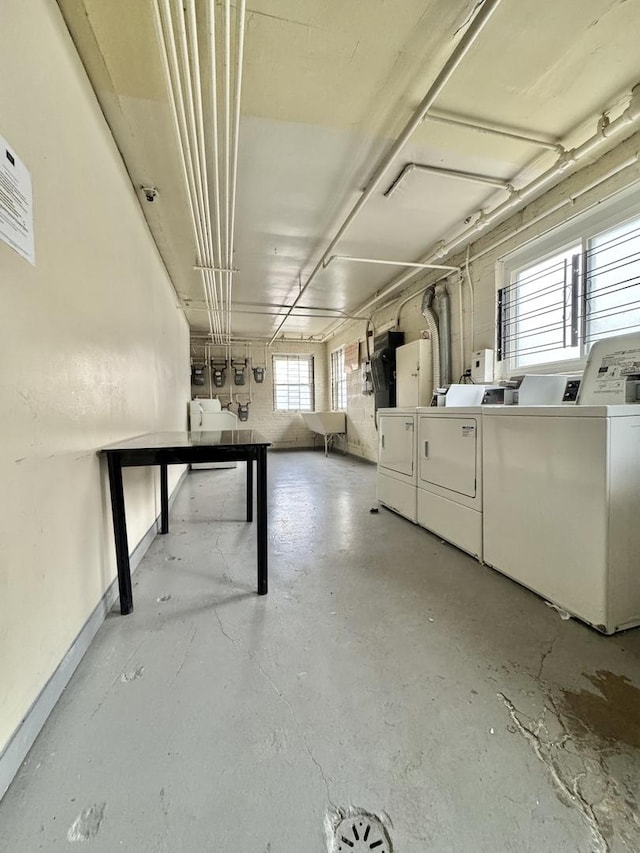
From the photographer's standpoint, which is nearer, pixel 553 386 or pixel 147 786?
pixel 147 786

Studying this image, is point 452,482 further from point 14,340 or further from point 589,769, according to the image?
point 14,340

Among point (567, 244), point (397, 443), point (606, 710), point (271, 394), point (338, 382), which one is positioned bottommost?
point (606, 710)

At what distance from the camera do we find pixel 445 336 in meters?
3.90

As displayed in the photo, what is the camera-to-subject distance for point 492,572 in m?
2.11

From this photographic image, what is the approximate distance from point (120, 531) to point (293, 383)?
6867 mm

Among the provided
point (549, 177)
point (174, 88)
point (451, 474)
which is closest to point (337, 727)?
point (451, 474)

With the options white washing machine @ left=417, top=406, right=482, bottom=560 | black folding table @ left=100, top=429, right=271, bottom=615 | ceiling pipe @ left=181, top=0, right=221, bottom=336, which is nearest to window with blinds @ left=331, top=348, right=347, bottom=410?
ceiling pipe @ left=181, top=0, right=221, bottom=336

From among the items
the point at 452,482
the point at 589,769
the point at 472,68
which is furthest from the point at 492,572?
the point at 472,68

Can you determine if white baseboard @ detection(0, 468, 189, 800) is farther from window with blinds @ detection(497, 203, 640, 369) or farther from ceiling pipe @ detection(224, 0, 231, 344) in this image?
window with blinds @ detection(497, 203, 640, 369)

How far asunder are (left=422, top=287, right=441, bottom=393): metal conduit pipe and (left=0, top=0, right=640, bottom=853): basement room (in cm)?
59

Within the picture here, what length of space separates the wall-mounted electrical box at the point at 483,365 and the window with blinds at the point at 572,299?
106mm

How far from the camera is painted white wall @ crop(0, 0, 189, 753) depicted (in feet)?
3.31

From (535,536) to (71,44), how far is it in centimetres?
325

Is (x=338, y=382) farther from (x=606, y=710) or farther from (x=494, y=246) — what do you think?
(x=606, y=710)
